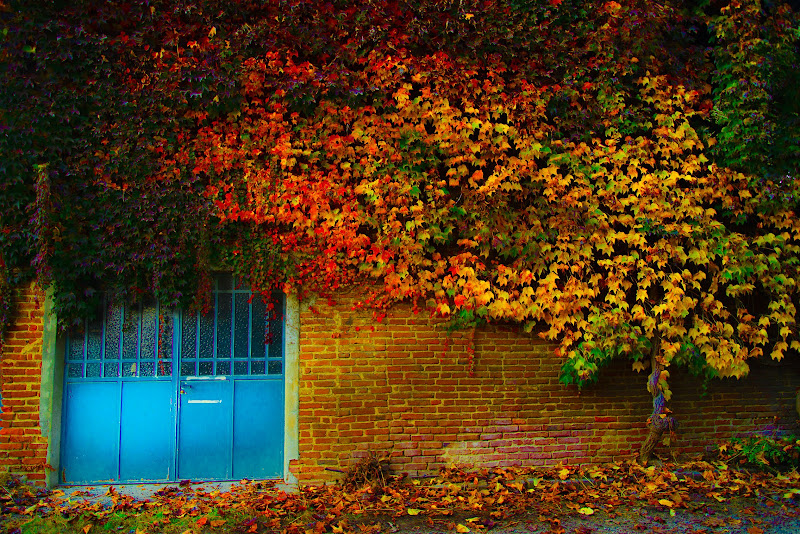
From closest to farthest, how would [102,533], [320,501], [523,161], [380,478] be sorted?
1. [102,533]
2. [320,501]
3. [380,478]
4. [523,161]

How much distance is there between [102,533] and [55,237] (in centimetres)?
297

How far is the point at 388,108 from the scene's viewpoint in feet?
20.6

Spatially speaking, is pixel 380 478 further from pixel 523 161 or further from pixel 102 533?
pixel 523 161

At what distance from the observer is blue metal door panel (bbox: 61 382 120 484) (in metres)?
5.91

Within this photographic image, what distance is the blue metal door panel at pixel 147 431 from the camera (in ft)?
19.6

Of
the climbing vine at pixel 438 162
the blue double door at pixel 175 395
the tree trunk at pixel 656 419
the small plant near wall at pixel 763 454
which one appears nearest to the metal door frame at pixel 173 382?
the blue double door at pixel 175 395

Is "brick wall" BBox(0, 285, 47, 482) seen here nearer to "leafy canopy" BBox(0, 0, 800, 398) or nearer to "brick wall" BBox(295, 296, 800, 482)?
"leafy canopy" BBox(0, 0, 800, 398)

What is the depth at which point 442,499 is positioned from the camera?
542 cm

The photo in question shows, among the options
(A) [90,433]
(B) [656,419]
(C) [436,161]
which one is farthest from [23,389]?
(B) [656,419]

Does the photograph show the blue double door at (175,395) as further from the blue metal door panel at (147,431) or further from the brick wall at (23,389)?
the brick wall at (23,389)

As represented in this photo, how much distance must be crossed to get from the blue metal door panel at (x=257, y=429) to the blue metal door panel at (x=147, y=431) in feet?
2.40

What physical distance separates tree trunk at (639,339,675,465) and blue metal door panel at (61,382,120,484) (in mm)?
6004

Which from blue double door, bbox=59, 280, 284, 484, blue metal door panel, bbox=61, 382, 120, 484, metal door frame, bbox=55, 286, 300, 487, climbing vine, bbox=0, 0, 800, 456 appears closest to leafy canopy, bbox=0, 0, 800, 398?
climbing vine, bbox=0, 0, 800, 456

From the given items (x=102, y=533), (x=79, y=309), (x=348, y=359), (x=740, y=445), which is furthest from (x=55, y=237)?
(x=740, y=445)
